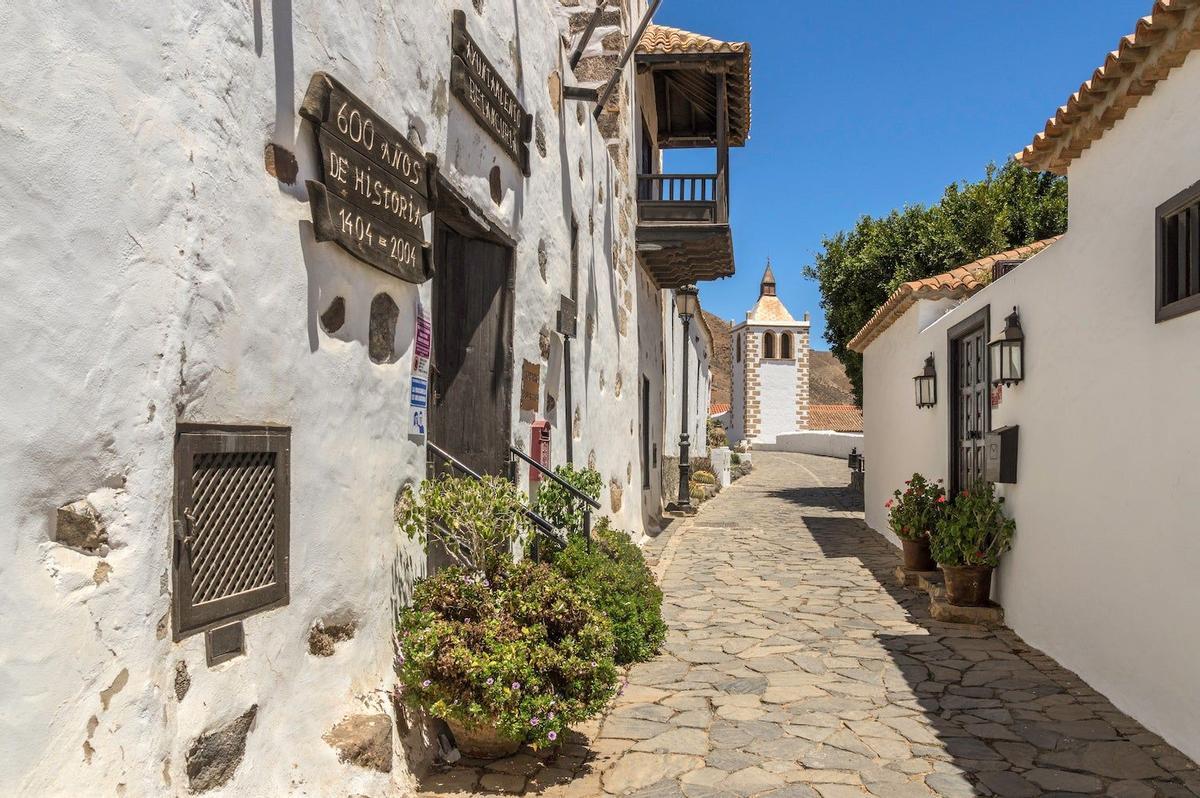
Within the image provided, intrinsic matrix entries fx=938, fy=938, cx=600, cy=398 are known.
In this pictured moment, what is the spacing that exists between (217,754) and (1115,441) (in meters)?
4.52

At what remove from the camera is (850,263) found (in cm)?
Result: 1831

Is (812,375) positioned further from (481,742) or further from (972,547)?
(481,742)

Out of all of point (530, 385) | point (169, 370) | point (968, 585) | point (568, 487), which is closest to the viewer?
point (169, 370)

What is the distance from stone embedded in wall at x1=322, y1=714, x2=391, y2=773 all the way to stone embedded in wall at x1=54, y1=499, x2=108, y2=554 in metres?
1.32

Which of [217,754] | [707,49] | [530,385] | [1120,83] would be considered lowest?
[217,754]

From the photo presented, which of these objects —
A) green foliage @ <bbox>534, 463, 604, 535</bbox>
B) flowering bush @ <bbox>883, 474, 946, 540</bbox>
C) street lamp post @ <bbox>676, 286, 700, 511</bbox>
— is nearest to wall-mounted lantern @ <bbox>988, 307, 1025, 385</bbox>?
flowering bush @ <bbox>883, 474, 946, 540</bbox>

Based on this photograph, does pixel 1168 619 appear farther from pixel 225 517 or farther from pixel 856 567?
pixel 856 567

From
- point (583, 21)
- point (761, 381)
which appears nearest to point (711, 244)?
point (583, 21)

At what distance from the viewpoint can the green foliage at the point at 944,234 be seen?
1644 centimetres

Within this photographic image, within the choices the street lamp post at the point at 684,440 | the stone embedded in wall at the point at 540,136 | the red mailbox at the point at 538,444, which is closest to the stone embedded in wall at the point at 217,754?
the red mailbox at the point at 538,444

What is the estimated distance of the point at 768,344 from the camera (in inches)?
2124

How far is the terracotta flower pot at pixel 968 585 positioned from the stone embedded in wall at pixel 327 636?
5073 mm

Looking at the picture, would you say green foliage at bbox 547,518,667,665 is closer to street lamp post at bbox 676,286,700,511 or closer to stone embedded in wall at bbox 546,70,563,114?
stone embedded in wall at bbox 546,70,563,114

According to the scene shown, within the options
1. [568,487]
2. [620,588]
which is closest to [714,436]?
[620,588]
